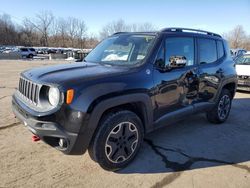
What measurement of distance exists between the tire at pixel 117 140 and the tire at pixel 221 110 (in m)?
2.48

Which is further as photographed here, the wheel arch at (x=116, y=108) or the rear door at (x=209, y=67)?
the rear door at (x=209, y=67)

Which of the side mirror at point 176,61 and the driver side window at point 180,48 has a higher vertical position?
the driver side window at point 180,48

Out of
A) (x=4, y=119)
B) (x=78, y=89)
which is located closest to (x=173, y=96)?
(x=78, y=89)

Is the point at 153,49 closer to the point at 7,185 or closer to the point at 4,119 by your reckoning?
the point at 7,185

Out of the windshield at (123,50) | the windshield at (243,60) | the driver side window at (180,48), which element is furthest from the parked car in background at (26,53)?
the driver side window at (180,48)

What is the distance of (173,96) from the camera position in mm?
3852

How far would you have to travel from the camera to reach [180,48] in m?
4.06

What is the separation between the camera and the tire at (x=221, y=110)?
5.25m

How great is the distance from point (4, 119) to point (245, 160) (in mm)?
4787

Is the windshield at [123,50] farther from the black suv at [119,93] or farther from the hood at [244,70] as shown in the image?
the hood at [244,70]

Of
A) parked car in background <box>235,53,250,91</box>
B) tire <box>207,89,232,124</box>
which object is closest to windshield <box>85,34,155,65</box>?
tire <box>207,89,232,124</box>

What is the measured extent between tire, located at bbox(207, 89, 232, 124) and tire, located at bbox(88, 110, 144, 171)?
2.48m

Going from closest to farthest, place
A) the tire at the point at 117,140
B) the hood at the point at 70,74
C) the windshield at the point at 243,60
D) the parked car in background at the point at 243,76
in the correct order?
the hood at the point at 70,74 < the tire at the point at 117,140 < the parked car in background at the point at 243,76 < the windshield at the point at 243,60

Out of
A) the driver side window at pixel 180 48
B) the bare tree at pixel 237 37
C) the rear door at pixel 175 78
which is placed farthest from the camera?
the bare tree at pixel 237 37
